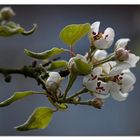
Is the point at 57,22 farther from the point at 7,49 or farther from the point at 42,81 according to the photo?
the point at 42,81

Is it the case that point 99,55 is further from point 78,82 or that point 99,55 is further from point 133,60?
point 78,82

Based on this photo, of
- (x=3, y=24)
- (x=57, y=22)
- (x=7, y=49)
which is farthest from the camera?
(x=57, y=22)

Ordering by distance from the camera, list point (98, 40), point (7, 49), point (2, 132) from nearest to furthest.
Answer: point (98, 40), point (2, 132), point (7, 49)

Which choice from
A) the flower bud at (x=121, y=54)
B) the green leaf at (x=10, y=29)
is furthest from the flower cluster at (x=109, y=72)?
the green leaf at (x=10, y=29)

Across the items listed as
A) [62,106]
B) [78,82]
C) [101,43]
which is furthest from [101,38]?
[78,82]

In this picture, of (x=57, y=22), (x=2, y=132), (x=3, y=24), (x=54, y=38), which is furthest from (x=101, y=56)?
(x=57, y=22)
